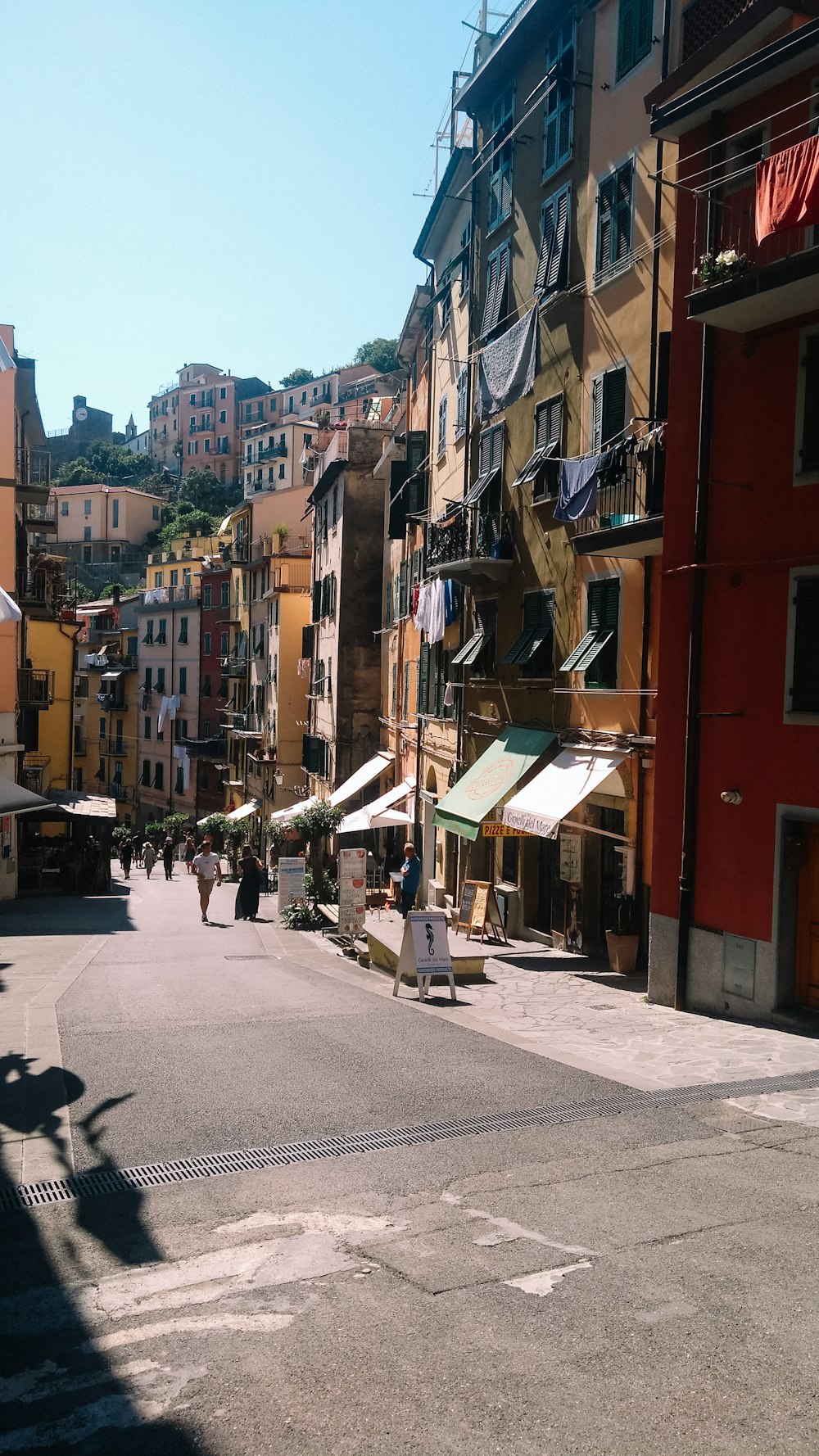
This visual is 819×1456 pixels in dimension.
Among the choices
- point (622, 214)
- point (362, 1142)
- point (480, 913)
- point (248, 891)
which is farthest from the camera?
point (248, 891)

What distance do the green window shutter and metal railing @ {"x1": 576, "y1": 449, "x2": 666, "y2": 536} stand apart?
12255 mm

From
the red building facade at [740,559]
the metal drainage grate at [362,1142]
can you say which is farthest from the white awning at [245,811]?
the metal drainage grate at [362,1142]

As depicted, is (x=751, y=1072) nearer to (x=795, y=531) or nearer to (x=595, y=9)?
(x=795, y=531)

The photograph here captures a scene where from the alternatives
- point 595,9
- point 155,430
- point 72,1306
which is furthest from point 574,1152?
point 155,430

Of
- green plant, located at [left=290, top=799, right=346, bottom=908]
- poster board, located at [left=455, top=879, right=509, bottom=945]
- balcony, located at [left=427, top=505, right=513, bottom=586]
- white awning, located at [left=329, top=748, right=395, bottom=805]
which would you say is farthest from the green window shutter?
poster board, located at [left=455, top=879, right=509, bottom=945]

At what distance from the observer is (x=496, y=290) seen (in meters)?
24.9

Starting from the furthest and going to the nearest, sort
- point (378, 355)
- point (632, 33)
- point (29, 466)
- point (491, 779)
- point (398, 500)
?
point (378, 355)
point (29, 466)
point (398, 500)
point (491, 779)
point (632, 33)

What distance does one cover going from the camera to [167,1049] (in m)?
11.7

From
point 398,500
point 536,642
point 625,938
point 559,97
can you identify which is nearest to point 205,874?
point 536,642

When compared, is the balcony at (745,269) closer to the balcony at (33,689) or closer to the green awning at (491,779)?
the green awning at (491,779)

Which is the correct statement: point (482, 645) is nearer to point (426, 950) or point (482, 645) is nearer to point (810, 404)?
point (426, 950)

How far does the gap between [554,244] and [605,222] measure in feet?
7.45

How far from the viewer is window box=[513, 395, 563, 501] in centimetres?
2083

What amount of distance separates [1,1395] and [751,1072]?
23.9 ft
